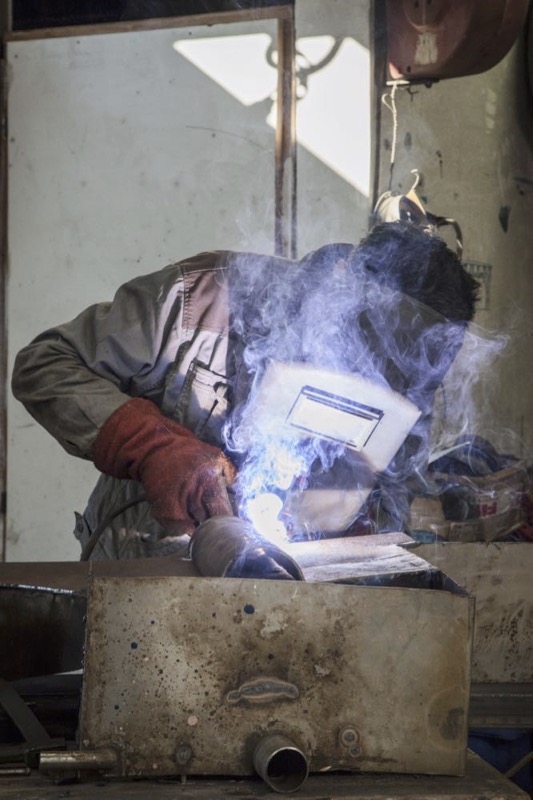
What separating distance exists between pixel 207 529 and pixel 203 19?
297 centimetres

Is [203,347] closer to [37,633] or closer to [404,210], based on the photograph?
[37,633]

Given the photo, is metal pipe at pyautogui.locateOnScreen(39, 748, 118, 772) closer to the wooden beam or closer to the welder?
the welder

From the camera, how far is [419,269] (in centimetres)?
230

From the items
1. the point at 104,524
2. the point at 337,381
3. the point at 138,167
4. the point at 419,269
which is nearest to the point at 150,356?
the point at 104,524

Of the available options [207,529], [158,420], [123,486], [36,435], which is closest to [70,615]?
[207,529]

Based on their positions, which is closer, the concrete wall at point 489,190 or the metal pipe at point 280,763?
the metal pipe at point 280,763

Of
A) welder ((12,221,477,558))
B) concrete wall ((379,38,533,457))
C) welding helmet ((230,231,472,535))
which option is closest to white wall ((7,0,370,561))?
concrete wall ((379,38,533,457))

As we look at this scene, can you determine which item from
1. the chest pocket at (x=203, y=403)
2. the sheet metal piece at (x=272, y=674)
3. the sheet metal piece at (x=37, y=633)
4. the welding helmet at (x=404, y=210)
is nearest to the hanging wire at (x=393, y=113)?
the welding helmet at (x=404, y=210)

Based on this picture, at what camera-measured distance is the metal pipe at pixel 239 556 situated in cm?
152

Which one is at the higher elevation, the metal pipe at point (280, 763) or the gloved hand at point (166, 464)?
the gloved hand at point (166, 464)

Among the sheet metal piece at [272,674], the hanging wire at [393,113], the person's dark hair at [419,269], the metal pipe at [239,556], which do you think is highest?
the hanging wire at [393,113]

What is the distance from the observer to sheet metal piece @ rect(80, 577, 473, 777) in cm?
133

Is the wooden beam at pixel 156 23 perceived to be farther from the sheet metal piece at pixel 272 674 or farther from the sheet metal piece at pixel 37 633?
the sheet metal piece at pixel 272 674

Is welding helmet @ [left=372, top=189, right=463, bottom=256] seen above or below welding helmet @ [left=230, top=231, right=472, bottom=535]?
above
